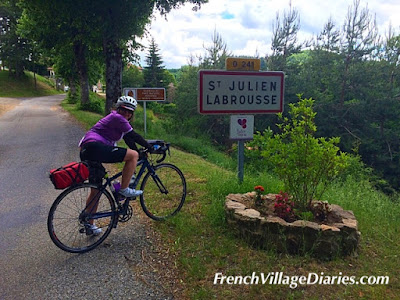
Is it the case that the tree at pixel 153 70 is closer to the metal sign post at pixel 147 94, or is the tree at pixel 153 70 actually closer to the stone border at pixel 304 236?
the metal sign post at pixel 147 94

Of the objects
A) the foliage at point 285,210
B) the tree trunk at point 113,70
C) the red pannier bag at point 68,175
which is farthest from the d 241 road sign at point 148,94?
the foliage at point 285,210

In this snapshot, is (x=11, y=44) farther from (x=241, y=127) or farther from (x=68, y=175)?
(x=68, y=175)

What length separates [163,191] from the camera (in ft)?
15.4

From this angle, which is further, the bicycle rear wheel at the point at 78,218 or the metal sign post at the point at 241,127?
the metal sign post at the point at 241,127

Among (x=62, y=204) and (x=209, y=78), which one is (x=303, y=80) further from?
(x=62, y=204)

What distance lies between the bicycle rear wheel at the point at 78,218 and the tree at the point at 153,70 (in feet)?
160

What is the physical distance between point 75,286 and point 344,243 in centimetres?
279

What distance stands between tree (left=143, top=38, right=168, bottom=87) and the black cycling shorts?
48720 mm

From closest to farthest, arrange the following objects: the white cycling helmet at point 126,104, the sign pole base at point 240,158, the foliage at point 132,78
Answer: the white cycling helmet at point 126,104 < the sign pole base at point 240,158 < the foliage at point 132,78

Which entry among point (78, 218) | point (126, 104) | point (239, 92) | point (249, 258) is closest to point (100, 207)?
point (78, 218)

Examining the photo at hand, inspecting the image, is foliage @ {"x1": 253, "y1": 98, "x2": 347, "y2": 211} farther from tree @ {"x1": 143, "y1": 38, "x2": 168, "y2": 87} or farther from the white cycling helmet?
tree @ {"x1": 143, "y1": 38, "x2": 168, "y2": 87}

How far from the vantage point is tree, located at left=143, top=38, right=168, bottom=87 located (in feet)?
167

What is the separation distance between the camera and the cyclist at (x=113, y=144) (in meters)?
3.68

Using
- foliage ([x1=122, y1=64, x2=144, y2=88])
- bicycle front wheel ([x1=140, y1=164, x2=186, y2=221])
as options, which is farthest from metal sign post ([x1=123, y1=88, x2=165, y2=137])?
foliage ([x1=122, y1=64, x2=144, y2=88])
